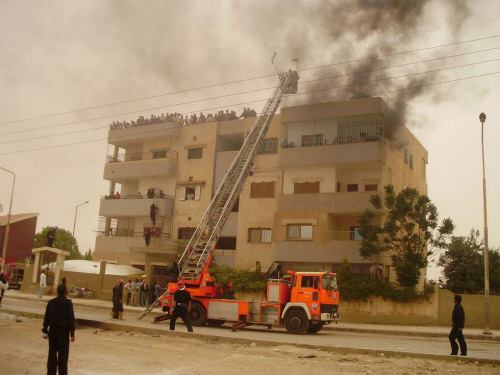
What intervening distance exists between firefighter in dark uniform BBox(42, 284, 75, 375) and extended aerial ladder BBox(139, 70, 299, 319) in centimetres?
1344

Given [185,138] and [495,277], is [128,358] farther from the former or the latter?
[185,138]

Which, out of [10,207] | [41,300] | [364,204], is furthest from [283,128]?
[10,207]

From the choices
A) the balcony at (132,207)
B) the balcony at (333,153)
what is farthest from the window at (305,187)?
the balcony at (132,207)

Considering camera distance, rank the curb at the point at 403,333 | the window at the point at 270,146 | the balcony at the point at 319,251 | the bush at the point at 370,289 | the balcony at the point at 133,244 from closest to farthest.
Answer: the curb at the point at 403,333 < the bush at the point at 370,289 < the balcony at the point at 319,251 < the window at the point at 270,146 < the balcony at the point at 133,244

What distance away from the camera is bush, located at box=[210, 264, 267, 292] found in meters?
32.9

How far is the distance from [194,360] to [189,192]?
3095 cm

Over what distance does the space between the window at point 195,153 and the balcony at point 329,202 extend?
9.65m

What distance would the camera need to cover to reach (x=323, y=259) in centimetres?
3359

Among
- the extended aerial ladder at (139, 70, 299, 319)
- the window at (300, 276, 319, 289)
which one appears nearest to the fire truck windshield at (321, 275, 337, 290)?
the window at (300, 276, 319, 289)

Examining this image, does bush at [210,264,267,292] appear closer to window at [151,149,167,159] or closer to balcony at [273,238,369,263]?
balcony at [273,238,369,263]

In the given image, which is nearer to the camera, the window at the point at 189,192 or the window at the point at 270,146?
the window at the point at 270,146

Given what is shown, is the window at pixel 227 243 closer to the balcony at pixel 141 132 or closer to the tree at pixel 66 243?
the balcony at pixel 141 132

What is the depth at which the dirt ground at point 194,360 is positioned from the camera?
11.2 meters

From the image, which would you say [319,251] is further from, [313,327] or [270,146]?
[313,327]
